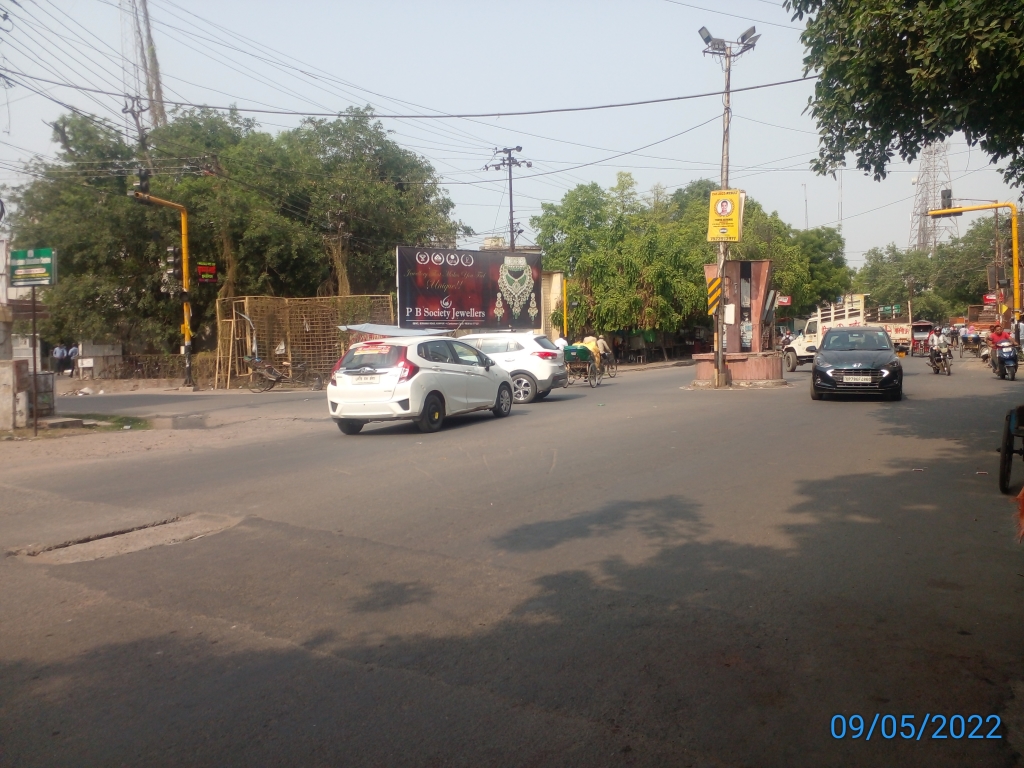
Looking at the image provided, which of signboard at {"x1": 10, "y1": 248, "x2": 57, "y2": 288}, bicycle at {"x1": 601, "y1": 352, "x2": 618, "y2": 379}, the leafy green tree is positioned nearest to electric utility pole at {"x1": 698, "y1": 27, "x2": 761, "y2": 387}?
bicycle at {"x1": 601, "y1": 352, "x2": 618, "y2": 379}

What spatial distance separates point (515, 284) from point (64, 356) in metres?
23.4

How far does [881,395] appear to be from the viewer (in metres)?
18.0

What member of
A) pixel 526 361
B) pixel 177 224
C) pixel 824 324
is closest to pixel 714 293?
pixel 526 361

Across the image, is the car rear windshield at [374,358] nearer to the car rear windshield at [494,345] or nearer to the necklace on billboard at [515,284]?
the car rear windshield at [494,345]

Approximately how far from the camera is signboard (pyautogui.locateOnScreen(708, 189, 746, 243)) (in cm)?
2181

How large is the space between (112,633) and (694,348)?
50.7m

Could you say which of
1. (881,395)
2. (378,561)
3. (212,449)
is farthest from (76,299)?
(378,561)

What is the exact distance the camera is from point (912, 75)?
29.2ft

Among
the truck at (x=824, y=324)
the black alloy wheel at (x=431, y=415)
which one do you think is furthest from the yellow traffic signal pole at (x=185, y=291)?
the truck at (x=824, y=324)

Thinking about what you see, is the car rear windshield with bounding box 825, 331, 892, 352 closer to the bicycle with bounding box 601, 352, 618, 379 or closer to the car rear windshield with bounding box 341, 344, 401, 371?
the car rear windshield with bounding box 341, 344, 401, 371

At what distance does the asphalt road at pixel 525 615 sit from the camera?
366cm
